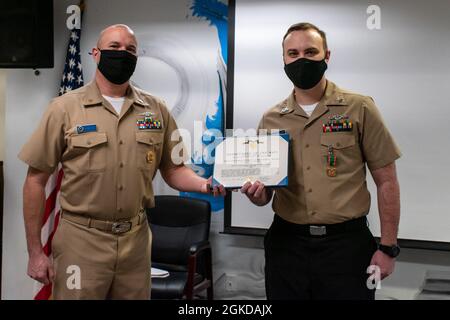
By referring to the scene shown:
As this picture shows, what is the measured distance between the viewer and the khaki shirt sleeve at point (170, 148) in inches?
81.0

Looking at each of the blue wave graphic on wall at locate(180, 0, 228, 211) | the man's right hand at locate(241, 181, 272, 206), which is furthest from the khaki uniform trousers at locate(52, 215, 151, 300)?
the blue wave graphic on wall at locate(180, 0, 228, 211)

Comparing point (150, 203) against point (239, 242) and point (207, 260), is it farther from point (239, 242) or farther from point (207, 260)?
point (239, 242)

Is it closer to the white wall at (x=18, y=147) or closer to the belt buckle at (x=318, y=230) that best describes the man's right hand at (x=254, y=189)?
the belt buckle at (x=318, y=230)

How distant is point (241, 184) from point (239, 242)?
122 centimetres

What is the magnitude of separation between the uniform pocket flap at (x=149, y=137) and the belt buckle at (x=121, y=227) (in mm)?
349

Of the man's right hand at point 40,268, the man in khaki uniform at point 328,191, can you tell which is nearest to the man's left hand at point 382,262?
the man in khaki uniform at point 328,191

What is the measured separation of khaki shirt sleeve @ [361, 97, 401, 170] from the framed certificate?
0.33 meters

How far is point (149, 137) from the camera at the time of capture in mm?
1928

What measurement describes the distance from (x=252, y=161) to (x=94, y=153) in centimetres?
65

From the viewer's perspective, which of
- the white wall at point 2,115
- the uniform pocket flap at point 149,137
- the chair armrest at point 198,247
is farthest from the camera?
the white wall at point 2,115

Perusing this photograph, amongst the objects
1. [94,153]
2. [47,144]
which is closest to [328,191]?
[94,153]

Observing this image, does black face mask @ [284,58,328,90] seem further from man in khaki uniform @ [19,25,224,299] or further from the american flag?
the american flag
